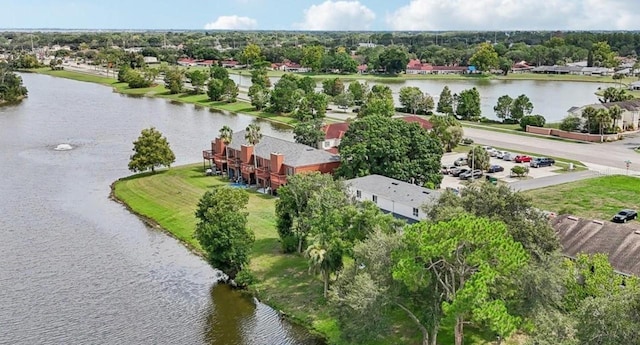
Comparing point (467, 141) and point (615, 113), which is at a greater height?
point (615, 113)

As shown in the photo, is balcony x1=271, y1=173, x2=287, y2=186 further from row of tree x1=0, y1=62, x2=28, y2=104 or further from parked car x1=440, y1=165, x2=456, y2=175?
row of tree x1=0, y1=62, x2=28, y2=104

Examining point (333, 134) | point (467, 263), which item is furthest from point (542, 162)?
point (467, 263)

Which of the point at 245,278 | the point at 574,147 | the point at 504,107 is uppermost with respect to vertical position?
the point at 504,107

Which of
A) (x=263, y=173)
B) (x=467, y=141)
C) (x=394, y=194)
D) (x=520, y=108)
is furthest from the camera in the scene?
(x=520, y=108)

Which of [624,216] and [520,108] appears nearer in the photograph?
[624,216]

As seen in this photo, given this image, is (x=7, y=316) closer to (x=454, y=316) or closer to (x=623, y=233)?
(x=454, y=316)

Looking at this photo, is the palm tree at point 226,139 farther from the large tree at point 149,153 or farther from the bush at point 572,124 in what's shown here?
the bush at point 572,124

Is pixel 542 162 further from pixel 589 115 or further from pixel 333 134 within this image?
pixel 333 134

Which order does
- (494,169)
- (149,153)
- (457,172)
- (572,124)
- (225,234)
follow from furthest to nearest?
(572,124)
(494,169)
(149,153)
(457,172)
(225,234)
